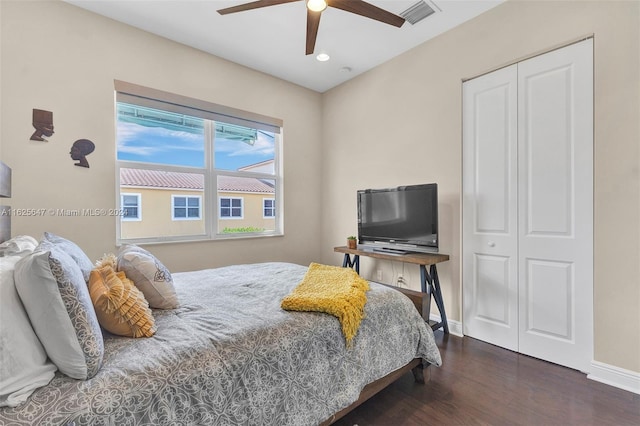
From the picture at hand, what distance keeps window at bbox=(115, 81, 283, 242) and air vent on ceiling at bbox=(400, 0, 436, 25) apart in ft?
6.24

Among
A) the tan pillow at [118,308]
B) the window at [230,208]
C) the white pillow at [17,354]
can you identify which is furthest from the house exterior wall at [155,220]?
the white pillow at [17,354]

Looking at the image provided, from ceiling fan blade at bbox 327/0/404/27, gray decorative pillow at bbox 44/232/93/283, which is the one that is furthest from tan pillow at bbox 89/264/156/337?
ceiling fan blade at bbox 327/0/404/27

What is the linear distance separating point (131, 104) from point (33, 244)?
174 cm

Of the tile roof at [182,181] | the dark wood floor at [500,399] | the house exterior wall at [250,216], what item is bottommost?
the dark wood floor at [500,399]

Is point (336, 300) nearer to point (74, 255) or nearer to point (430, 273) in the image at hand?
point (74, 255)

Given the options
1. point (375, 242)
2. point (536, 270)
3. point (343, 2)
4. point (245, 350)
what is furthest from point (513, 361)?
point (343, 2)

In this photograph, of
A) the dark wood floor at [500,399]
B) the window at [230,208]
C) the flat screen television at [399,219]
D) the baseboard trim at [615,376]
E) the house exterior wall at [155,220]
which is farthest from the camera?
the window at [230,208]

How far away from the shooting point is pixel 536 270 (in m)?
2.37

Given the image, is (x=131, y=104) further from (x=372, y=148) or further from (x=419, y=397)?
(x=419, y=397)

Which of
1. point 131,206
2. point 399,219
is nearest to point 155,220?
point 131,206

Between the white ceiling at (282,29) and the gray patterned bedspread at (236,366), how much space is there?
2.43 m

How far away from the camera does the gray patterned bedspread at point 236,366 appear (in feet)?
2.99

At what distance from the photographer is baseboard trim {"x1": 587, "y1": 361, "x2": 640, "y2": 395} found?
1901mm

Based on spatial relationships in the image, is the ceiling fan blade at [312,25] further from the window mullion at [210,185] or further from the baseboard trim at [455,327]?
the baseboard trim at [455,327]
